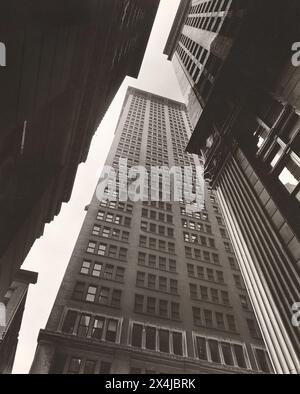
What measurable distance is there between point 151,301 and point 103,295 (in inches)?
244

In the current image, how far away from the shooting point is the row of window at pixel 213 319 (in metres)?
36.9

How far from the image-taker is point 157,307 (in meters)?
37.3

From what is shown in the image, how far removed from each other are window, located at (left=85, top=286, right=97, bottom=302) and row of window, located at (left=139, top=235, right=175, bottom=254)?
1196 centimetres

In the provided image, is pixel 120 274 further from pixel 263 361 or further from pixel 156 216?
pixel 263 361

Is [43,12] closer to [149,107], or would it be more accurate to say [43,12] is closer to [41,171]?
[41,171]

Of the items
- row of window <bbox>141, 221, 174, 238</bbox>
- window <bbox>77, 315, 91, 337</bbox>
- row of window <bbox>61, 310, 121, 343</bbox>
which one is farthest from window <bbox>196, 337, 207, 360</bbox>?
row of window <bbox>141, 221, 174, 238</bbox>

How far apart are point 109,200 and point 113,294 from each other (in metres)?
21.8

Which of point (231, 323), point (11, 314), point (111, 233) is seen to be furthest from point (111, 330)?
point (111, 233)

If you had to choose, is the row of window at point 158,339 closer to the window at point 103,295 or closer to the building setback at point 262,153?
the window at point 103,295

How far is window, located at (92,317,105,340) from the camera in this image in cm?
3127

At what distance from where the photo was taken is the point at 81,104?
1518 cm

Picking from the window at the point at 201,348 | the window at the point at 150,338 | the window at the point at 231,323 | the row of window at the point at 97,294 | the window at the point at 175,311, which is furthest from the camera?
the window at the point at 231,323

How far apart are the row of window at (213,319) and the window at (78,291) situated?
47.1 ft

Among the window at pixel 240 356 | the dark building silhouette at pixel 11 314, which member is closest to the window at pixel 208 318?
the window at pixel 240 356
